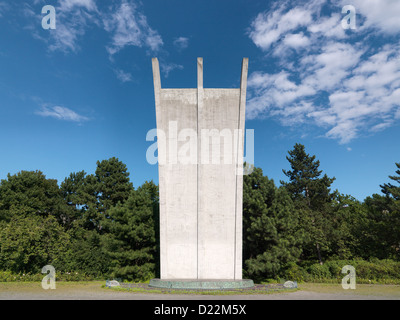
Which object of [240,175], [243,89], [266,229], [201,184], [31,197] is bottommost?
[266,229]

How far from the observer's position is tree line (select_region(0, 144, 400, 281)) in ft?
66.2

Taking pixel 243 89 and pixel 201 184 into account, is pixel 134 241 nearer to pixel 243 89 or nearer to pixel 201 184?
pixel 201 184

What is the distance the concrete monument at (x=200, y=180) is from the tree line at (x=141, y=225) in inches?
172

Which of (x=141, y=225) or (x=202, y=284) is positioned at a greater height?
(x=141, y=225)

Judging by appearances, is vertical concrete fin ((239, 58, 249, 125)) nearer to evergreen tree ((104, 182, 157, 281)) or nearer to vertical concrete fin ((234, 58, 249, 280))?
vertical concrete fin ((234, 58, 249, 280))

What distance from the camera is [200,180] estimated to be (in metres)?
16.2

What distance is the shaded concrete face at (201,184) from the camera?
52.3 feet

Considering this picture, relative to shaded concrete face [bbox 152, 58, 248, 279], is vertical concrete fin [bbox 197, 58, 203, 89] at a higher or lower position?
higher

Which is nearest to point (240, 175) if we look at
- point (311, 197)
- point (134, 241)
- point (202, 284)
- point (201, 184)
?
point (201, 184)

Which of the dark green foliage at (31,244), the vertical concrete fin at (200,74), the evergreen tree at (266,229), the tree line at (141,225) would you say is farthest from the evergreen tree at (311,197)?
the dark green foliage at (31,244)

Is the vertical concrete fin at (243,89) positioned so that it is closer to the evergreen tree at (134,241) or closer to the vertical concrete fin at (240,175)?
Result: the vertical concrete fin at (240,175)

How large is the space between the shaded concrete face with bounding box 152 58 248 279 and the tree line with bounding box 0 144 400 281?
4359mm

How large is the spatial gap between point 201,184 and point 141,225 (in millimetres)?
6160

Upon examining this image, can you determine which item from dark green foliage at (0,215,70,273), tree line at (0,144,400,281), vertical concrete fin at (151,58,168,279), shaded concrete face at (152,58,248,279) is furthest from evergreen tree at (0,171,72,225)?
shaded concrete face at (152,58,248,279)
